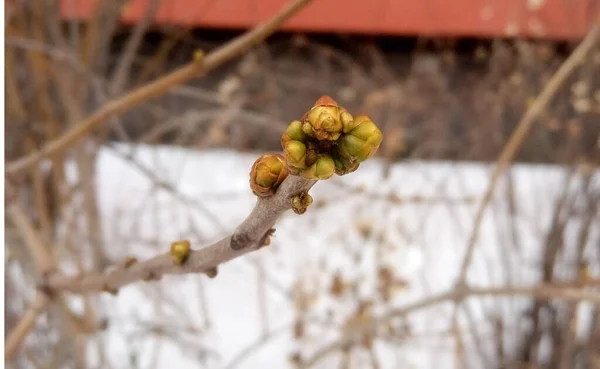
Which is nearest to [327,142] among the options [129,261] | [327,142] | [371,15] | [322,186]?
[327,142]

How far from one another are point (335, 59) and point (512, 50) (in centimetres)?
24

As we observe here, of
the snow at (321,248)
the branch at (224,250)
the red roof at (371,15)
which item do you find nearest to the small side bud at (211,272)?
the branch at (224,250)

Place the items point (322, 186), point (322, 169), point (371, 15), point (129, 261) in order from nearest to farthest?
point (322, 169)
point (129, 261)
point (322, 186)
point (371, 15)

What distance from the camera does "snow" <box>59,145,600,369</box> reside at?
65cm

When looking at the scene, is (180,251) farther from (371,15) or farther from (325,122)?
(371,15)

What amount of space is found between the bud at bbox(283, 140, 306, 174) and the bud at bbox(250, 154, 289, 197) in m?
0.01

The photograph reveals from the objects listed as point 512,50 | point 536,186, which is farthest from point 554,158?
point 512,50

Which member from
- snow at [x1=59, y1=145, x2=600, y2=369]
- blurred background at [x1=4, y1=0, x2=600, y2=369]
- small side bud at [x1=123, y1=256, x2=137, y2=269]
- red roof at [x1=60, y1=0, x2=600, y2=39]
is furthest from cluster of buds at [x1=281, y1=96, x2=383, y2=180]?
red roof at [x1=60, y1=0, x2=600, y2=39]

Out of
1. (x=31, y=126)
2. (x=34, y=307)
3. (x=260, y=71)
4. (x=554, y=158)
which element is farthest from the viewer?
(x=260, y=71)

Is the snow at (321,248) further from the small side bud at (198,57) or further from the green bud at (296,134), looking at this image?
the green bud at (296,134)

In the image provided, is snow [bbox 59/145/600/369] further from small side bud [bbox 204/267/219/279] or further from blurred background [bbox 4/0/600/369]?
small side bud [bbox 204/267/219/279]

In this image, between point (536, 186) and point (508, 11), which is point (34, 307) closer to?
point (536, 186)

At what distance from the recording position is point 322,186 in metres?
0.72

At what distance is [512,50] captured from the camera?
0.75 meters
